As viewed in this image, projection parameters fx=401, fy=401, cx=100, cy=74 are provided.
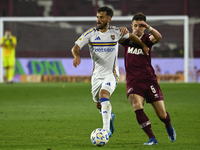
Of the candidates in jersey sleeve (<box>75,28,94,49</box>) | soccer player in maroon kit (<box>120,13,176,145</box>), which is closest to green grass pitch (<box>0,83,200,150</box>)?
soccer player in maroon kit (<box>120,13,176,145</box>)

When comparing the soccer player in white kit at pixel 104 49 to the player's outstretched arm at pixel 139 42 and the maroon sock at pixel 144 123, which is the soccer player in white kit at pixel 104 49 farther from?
the maroon sock at pixel 144 123

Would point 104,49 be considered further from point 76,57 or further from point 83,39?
point 76,57

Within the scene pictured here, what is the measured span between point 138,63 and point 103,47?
59 cm

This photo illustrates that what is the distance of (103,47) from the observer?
600cm

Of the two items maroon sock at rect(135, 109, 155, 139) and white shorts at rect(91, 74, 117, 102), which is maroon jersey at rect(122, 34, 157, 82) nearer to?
white shorts at rect(91, 74, 117, 102)

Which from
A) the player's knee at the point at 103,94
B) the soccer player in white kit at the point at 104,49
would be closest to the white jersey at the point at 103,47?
the soccer player in white kit at the point at 104,49

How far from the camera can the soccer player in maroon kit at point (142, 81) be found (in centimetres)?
564

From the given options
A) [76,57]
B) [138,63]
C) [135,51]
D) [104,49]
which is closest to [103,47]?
[104,49]

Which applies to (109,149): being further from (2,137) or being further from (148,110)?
(148,110)

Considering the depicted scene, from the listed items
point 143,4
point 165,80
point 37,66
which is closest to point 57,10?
point 143,4

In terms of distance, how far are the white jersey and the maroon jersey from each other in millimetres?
209

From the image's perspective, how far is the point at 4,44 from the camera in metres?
19.5

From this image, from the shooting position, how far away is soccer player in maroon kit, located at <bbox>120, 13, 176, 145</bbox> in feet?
18.5

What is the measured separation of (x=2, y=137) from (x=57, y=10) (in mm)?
23520
